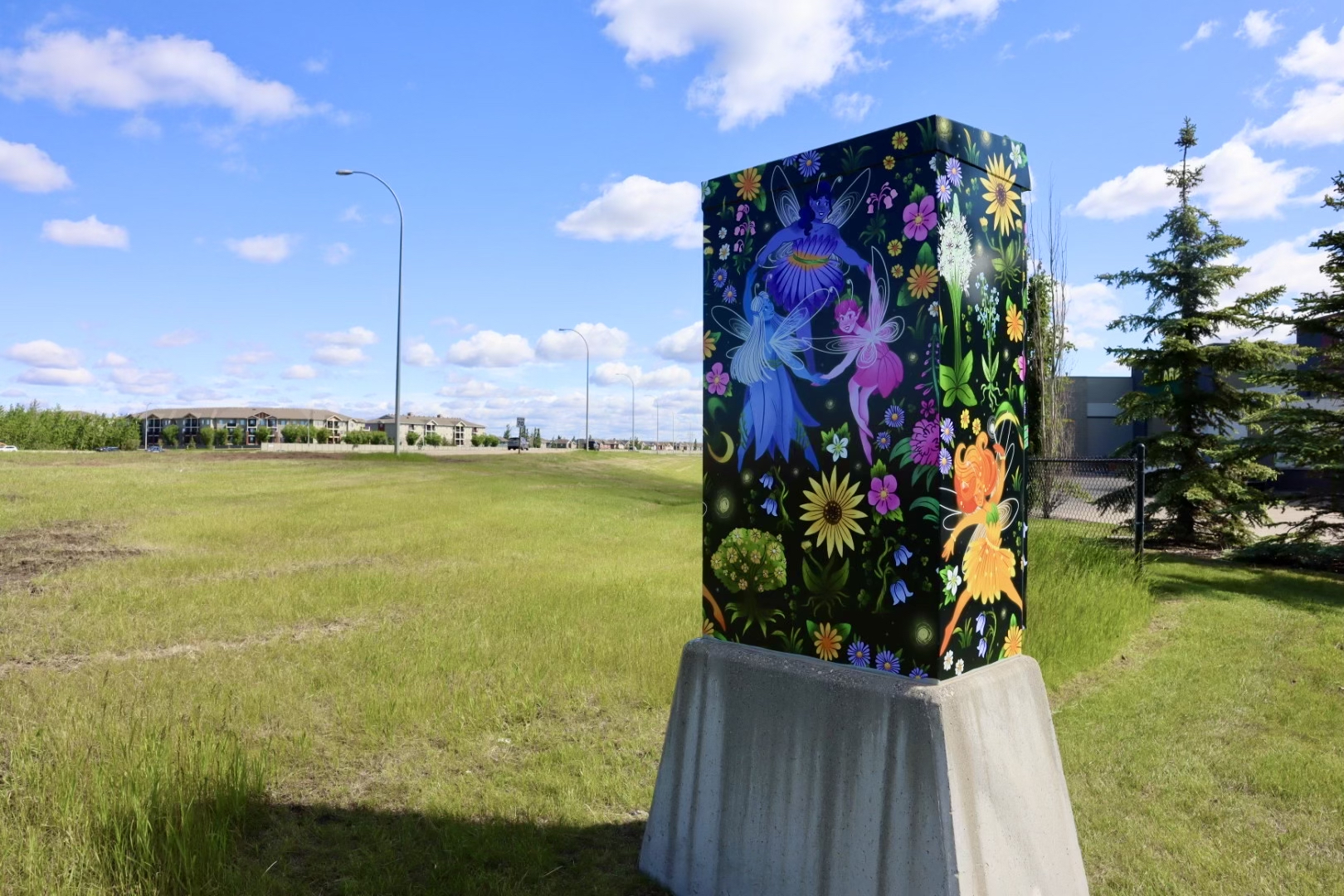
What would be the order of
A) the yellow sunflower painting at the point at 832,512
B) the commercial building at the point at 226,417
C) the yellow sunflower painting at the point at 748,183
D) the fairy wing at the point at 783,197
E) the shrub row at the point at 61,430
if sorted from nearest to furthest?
the yellow sunflower painting at the point at 832,512 → the fairy wing at the point at 783,197 → the yellow sunflower painting at the point at 748,183 → the shrub row at the point at 61,430 → the commercial building at the point at 226,417

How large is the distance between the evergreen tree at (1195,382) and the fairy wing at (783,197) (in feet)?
48.0

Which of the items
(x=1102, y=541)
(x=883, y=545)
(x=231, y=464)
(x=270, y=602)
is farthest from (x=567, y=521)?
(x=231, y=464)

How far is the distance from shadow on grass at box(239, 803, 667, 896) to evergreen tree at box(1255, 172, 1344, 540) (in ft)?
44.2

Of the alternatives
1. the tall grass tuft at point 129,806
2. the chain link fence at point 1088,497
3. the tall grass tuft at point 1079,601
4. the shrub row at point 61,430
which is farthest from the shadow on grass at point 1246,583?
the shrub row at point 61,430

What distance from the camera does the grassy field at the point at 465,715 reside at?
3.61 metres

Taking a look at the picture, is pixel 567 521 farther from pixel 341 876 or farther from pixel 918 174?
pixel 918 174

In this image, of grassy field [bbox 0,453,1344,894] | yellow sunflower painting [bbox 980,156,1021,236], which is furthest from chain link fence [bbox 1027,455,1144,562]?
yellow sunflower painting [bbox 980,156,1021,236]

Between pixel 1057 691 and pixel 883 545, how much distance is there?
466 cm

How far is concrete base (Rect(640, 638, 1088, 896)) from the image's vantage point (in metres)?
2.60

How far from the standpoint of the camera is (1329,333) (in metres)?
13.1

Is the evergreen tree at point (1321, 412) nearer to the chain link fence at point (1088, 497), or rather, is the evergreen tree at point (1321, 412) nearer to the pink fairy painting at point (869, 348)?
the chain link fence at point (1088, 497)

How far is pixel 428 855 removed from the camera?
11.9 feet

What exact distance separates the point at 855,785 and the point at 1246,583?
38.3 ft

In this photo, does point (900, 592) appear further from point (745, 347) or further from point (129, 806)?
point (129, 806)
